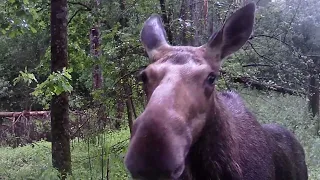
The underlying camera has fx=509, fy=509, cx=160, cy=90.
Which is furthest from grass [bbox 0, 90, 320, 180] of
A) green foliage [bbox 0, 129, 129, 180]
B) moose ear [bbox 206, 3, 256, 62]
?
moose ear [bbox 206, 3, 256, 62]

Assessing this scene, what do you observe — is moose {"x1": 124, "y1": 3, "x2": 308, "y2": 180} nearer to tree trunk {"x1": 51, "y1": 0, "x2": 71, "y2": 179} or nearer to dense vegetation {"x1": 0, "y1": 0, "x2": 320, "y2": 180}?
dense vegetation {"x1": 0, "y1": 0, "x2": 320, "y2": 180}

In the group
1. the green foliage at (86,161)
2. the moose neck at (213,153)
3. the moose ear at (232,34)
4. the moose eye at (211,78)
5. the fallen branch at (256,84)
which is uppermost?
the moose ear at (232,34)

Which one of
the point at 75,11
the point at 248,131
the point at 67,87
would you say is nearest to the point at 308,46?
the point at 75,11

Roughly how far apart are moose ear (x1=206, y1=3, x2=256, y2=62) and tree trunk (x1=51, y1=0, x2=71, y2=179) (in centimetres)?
484

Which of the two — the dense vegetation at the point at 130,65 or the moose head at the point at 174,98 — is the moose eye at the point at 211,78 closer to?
the moose head at the point at 174,98

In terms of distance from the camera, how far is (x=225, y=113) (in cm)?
402

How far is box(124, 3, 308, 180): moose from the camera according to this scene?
111 inches

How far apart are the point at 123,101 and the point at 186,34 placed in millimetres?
1773

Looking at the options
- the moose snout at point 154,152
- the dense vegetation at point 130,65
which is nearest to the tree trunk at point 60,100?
the dense vegetation at point 130,65

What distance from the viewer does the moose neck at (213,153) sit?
3.61 metres

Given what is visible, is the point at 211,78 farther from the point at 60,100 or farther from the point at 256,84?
the point at 256,84

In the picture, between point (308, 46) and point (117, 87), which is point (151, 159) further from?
point (308, 46)

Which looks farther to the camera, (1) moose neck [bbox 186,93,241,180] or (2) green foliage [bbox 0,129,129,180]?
(2) green foliage [bbox 0,129,129,180]

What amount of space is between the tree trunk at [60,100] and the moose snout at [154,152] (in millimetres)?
5601
